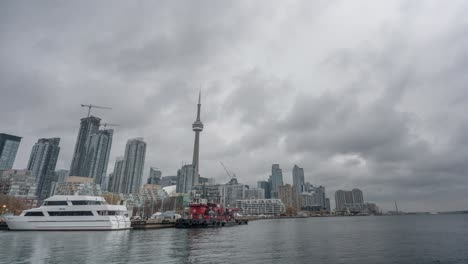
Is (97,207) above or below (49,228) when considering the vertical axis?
above

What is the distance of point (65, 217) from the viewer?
7969cm

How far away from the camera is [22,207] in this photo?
463ft

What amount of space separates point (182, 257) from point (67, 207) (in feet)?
187

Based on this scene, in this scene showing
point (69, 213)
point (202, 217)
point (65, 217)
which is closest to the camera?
point (65, 217)

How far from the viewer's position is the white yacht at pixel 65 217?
260ft

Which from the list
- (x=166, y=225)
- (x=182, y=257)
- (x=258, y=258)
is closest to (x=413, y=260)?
(x=258, y=258)

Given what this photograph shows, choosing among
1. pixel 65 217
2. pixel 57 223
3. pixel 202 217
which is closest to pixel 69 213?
pixel 65 217

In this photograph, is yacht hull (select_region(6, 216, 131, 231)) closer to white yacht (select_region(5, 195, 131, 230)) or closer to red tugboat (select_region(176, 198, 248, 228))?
white yacht (select_region(5, 195, 131, 230))

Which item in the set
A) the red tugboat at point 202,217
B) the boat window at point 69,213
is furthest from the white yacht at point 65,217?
the red tugboat at point 202,217

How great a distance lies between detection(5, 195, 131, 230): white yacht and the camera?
79.4 meters

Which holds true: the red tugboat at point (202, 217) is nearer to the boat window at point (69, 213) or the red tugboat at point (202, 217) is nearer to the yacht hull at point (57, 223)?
the yacht hull at point (57, 223)

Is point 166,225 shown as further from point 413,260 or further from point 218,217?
point 413,260

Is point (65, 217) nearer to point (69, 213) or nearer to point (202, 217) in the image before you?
point (69, 213)

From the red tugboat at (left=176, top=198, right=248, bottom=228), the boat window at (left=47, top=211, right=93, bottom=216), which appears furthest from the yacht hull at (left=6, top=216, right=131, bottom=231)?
the red tugboat at (left=176, top=198, right=248, bottom=228)
